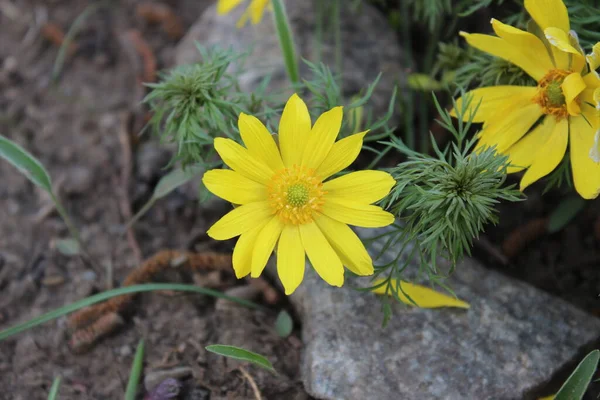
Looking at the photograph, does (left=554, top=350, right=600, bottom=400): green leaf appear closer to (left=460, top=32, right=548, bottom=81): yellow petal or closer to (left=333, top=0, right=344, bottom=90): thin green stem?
(left=460, top=32, right=548, bottom=81): yellow petal

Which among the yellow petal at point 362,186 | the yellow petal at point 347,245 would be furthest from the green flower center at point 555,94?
the yellow petal at point 347,245

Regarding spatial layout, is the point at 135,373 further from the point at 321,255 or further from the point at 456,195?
the point at 456,195

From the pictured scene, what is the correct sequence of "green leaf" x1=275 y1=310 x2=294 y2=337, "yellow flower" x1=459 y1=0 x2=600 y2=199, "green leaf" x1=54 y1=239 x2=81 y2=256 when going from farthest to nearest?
1. "green leaf" x1=54 y1=239 x2=81 y2=256
2. "green leaf" x1=275 y1=310 x2=294 y2=337
3. "yellow flower" x1=459 y1=0 x2=600 y2=199

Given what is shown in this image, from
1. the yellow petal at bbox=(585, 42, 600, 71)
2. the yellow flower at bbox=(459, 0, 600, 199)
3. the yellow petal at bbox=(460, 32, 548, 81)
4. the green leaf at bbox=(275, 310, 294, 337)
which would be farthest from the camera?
the green leaf at bbox=(275, 310, 294, 337)

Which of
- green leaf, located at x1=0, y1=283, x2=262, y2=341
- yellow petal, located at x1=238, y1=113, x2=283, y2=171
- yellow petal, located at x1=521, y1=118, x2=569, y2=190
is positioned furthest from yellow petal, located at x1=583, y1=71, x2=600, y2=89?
green leaf, located at x1=0, y1=283, x2=262, y2=341

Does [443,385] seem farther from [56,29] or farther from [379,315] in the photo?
[56,29]

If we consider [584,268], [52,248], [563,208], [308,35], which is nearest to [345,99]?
[308,35]
